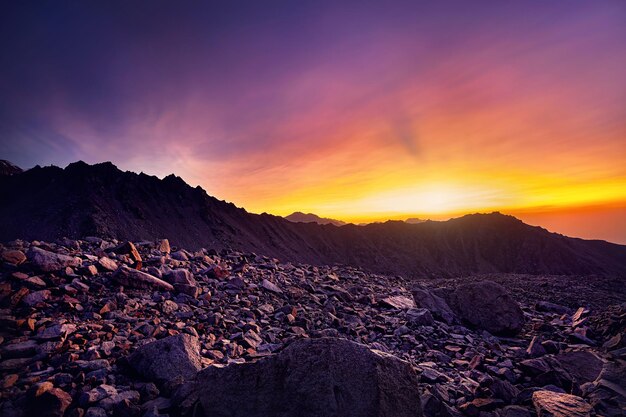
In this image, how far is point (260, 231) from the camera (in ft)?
103

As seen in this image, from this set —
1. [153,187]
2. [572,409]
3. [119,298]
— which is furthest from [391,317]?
[153,187]

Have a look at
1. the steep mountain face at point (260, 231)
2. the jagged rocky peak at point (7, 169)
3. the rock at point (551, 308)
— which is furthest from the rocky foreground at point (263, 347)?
the jagged rocky peak at point (7, 169)

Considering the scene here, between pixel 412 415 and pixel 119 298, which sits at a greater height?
pixel 119 298

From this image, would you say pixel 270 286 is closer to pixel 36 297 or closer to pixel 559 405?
pixel 36 297

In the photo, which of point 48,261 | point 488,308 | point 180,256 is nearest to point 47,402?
point 48,261

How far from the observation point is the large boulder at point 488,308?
9367 mm

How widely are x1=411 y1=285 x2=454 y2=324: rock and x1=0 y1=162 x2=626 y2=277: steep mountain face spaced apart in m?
15.8

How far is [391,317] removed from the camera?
9703mm

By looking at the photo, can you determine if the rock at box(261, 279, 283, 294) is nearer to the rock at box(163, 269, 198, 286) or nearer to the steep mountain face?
the rock at box(163, 269, 198, 286)

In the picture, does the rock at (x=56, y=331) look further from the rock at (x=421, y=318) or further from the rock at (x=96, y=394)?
the rock at (x=421, y=318)

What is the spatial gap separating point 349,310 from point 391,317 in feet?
4.33

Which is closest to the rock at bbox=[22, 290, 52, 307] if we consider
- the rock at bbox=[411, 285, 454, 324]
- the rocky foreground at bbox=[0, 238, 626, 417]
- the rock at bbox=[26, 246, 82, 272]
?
the rocky foreground at bbox=[0, 238, 626, 417]

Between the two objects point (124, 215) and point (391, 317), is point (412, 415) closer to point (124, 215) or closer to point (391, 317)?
point (391, 317)

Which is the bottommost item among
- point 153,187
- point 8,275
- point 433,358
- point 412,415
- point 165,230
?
point 433,358
